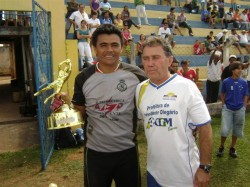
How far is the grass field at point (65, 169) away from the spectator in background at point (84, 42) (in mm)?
3853

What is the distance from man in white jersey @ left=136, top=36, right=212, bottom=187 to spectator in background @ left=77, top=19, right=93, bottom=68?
7.06m

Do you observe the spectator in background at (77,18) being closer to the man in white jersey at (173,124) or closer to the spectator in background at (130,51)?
the spectator in background at (130,51)

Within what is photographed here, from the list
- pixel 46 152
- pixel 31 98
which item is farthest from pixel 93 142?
pixel 31 98

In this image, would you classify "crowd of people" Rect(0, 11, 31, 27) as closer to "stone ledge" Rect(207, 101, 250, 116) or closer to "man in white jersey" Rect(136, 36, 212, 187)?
"stone ledge" Rect(207, 101, 250, 116)

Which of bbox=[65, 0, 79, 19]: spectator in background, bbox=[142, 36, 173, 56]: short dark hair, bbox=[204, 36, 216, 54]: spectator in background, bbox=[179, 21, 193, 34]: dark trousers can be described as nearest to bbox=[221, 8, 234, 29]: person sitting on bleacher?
bbox=[179, 21, 193, 34]: dark trousers

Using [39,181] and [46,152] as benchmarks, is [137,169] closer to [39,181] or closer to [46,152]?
[39,181]

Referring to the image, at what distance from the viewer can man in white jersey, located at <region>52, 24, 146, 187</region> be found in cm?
272

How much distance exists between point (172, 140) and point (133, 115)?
0.56 metres

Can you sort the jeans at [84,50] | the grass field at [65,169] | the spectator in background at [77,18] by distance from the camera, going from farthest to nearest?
the spectator in background at [77,18] < the jeans at [84,50] < the grass field at [65,169]

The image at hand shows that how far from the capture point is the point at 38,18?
5230 mm

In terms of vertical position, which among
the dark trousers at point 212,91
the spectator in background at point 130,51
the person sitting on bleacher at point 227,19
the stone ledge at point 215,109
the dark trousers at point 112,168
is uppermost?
the person sitting on bleacher at point 227,19

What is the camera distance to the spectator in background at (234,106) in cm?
575

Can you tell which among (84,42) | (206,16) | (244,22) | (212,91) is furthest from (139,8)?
(244,22)

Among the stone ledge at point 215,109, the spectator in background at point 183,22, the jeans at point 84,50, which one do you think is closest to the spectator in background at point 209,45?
the spectator in background at point 183,22
